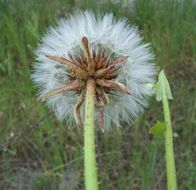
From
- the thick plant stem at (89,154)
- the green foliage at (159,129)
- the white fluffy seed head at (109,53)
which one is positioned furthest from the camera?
the white fluffy seed head at (109,53)

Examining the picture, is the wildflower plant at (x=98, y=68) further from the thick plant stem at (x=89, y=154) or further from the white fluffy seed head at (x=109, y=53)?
the thick plant stem at (x=89, y=154)

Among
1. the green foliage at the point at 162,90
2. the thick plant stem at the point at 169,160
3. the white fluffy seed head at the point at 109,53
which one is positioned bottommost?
the thick plant stem at the point at 169,160

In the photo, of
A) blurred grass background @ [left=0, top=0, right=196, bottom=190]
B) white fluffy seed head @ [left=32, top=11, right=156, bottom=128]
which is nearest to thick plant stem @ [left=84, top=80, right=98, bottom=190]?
white fluffy seed head @ [left=32, top=11, right=156, bottom=128]

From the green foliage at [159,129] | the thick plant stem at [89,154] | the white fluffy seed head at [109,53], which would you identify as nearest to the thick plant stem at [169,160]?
the green foliage at [159,129]

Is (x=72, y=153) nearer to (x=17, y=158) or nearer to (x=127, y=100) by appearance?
(x=17, y=158)

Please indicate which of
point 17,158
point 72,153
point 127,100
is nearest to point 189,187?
point 72,153

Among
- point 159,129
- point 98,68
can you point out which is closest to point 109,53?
point 98,68

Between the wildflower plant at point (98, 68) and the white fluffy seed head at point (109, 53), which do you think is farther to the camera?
the white fluffy seed head at point (109, 53)

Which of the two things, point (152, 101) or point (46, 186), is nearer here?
point (46, 186)
